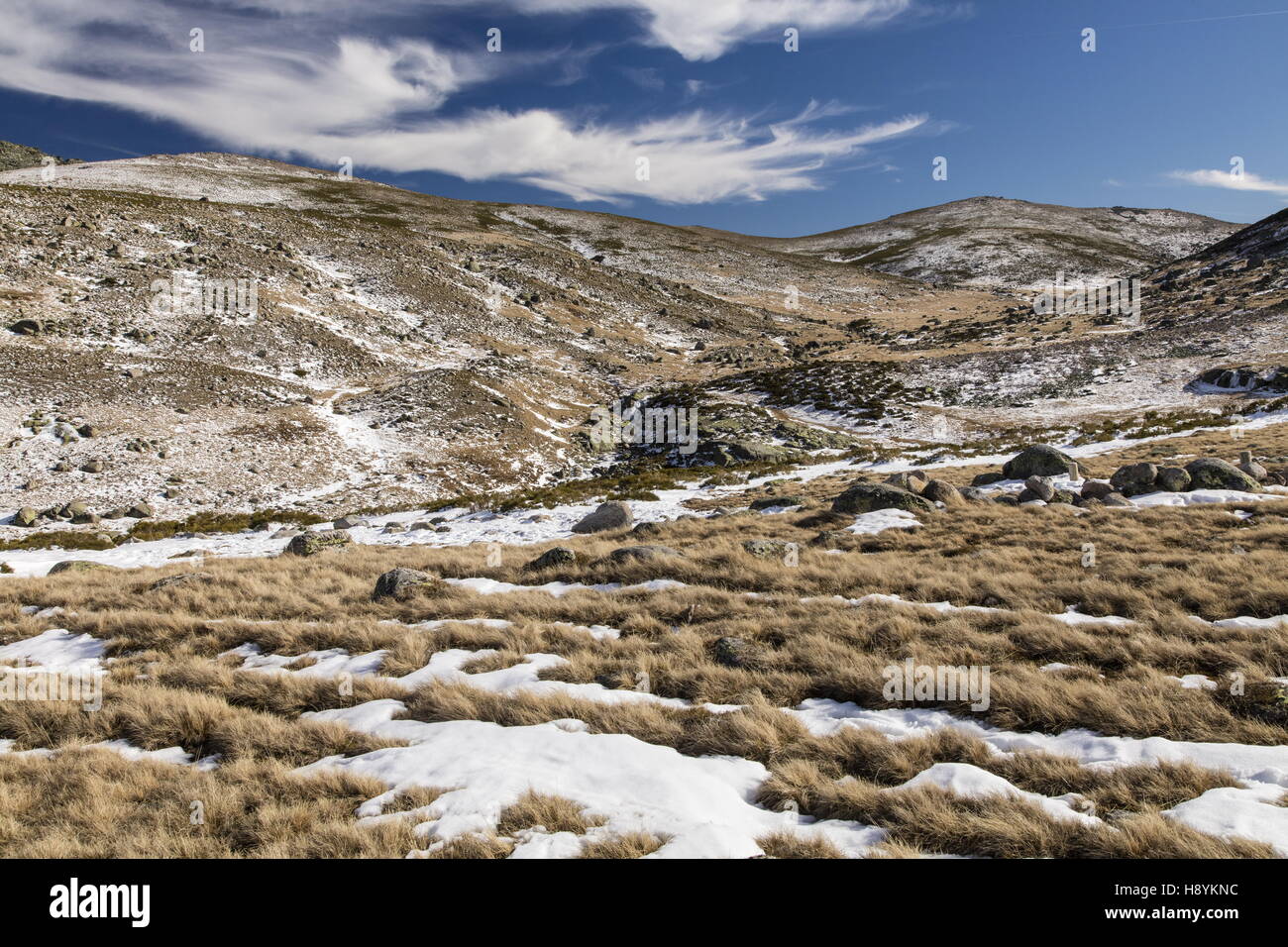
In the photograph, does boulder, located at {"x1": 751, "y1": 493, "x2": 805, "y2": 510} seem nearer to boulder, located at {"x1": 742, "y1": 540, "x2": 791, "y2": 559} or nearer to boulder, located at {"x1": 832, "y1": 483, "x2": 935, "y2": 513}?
boulder, located at {"x1": 832, "y1": 483, "x2": 935, "y2": 513}

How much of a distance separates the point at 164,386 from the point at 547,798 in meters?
35.4

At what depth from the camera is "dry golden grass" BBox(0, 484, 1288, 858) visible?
4.17 m

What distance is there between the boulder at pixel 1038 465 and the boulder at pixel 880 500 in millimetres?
5769

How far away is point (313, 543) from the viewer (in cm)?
1681

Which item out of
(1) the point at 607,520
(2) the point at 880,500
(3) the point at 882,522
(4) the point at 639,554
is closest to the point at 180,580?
(4) the point at 639,554

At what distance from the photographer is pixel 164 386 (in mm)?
29328

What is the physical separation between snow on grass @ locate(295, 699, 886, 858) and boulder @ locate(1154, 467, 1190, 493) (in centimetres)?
1727

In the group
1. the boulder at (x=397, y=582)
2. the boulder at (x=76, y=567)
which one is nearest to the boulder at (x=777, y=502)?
the boulder at (x=397, y=582)

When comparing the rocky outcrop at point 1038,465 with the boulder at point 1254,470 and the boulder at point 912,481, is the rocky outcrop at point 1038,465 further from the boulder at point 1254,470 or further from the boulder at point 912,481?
the boulder at point 1254,470

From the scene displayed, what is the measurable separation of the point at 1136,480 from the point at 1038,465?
344 centimetres

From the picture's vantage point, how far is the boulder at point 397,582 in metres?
11.3

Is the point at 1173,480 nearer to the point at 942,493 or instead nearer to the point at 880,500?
the point at 942,493
